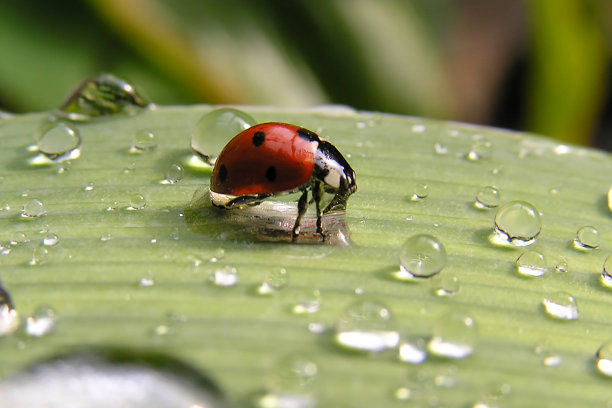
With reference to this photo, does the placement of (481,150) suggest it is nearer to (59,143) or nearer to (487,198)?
(487,198)

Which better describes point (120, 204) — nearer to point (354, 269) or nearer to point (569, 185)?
point (354, 269)

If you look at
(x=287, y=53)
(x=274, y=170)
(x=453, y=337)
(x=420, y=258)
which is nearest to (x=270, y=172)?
(x=274, y=170)

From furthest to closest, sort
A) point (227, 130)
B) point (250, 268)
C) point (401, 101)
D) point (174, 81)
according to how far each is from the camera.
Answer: point (401, 101), point (174, 81), point (227, 130), point (250, 268)

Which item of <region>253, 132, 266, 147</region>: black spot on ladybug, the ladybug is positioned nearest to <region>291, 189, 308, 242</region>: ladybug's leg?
the ladybug

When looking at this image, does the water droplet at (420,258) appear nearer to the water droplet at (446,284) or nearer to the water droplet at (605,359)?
the water droplet at (446,284)

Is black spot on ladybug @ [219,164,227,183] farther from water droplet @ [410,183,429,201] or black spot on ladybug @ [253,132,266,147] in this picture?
water droplet @ [410,183,429,201]

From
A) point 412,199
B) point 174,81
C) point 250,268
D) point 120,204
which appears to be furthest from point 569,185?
point 174,81
